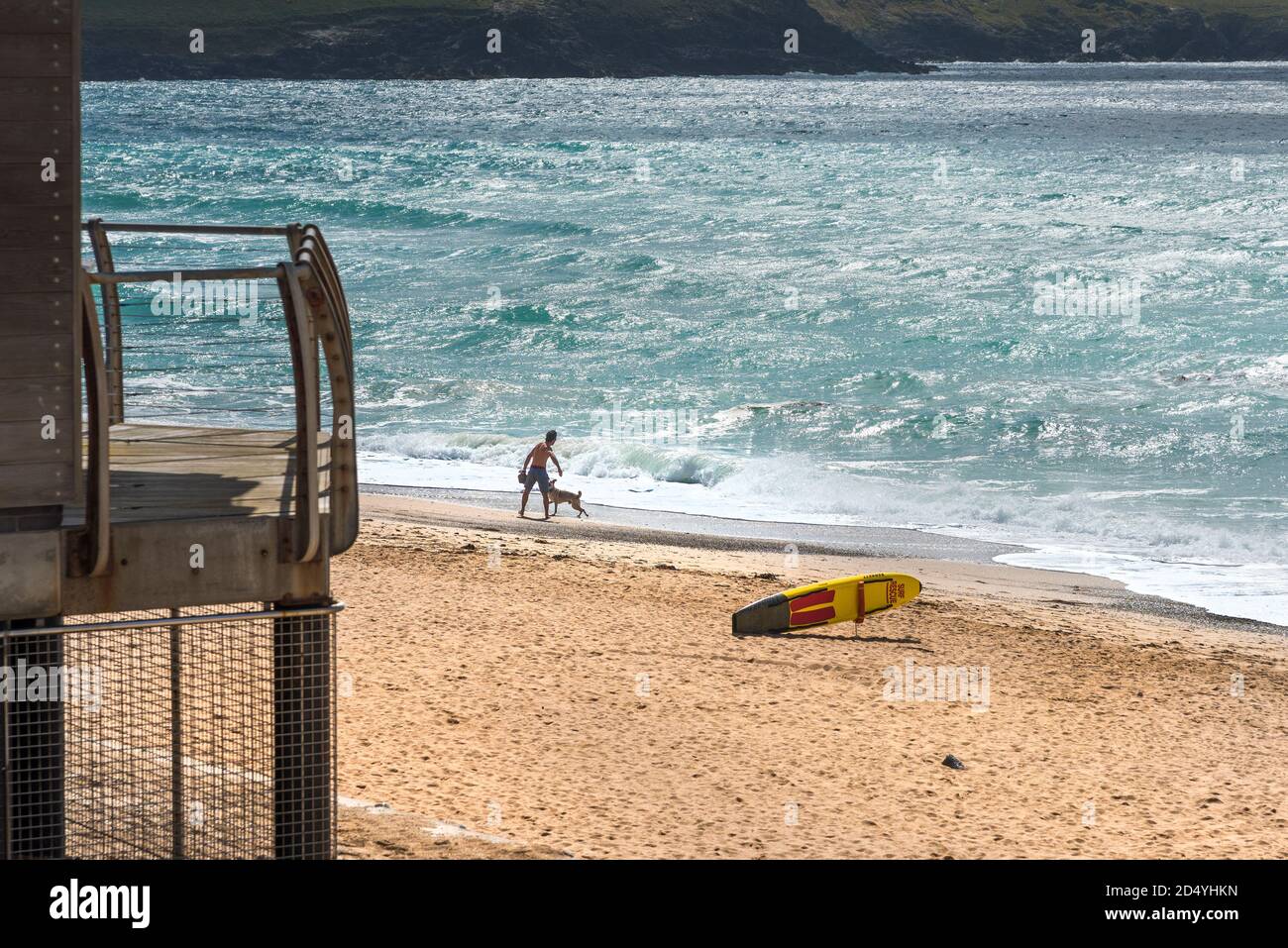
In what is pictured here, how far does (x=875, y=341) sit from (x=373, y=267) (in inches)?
538

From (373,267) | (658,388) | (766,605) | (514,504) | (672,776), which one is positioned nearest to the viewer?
(672,776)

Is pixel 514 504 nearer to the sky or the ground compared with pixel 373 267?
nearer to the ground

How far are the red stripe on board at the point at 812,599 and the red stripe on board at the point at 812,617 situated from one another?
58mm

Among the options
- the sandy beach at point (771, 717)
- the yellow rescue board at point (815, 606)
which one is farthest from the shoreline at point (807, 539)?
the yellow rescue board at point (815, 606)

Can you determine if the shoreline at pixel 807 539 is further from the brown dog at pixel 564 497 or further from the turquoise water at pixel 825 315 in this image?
the turquoise water at pixel 825 315

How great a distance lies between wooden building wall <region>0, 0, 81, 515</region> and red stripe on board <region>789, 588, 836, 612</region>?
8.21 meters

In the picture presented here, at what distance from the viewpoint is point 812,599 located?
13016 millimetres

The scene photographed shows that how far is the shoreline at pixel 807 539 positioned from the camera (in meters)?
15.4

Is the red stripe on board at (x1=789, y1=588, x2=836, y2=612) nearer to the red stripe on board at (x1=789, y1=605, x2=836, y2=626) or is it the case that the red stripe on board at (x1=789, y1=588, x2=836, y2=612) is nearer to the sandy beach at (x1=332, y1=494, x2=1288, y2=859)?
the red stripe on board at (x1=789, y1=605, x2=836, y2=626)

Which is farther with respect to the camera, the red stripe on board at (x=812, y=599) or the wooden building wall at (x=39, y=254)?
the red stripe on board at (x=812, y=599)

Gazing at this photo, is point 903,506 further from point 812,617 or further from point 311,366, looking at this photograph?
point 311,366

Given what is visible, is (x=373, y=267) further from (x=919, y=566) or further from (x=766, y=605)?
(x=766, y=605)
